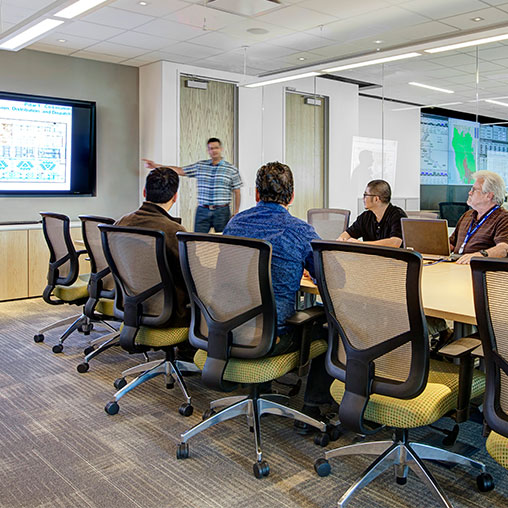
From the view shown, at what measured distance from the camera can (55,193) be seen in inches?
262

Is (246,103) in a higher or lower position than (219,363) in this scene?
higher

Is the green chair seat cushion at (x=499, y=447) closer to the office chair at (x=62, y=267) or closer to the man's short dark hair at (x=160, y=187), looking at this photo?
the man's short dark hair at (x=160, y=187)

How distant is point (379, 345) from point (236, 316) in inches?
25.8

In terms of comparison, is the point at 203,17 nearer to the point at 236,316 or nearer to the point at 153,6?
the point at 153,6

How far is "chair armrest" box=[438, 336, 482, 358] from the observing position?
1946 mm

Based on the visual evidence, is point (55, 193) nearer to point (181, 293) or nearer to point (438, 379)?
point (181, 293)

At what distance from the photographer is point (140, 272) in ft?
9.61

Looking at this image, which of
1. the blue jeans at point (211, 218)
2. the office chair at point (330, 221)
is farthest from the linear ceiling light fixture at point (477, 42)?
the blue jeans at point (211, 218)

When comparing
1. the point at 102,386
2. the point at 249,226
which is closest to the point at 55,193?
the point at 102,386

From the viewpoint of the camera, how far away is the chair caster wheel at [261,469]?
2379 mm

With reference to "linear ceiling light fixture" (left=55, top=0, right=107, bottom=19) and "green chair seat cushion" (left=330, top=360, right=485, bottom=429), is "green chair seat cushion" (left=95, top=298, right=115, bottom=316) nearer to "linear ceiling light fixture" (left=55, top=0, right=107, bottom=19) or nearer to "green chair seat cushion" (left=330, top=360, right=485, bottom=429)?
"linear ceiling light fixture" (left=55, top=0, right=107, bottom=19)

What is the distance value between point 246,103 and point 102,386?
5.15 metres

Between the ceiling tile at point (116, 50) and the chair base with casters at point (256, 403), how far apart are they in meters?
4.58

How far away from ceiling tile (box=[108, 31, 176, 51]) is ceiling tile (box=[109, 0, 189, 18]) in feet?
2.35
